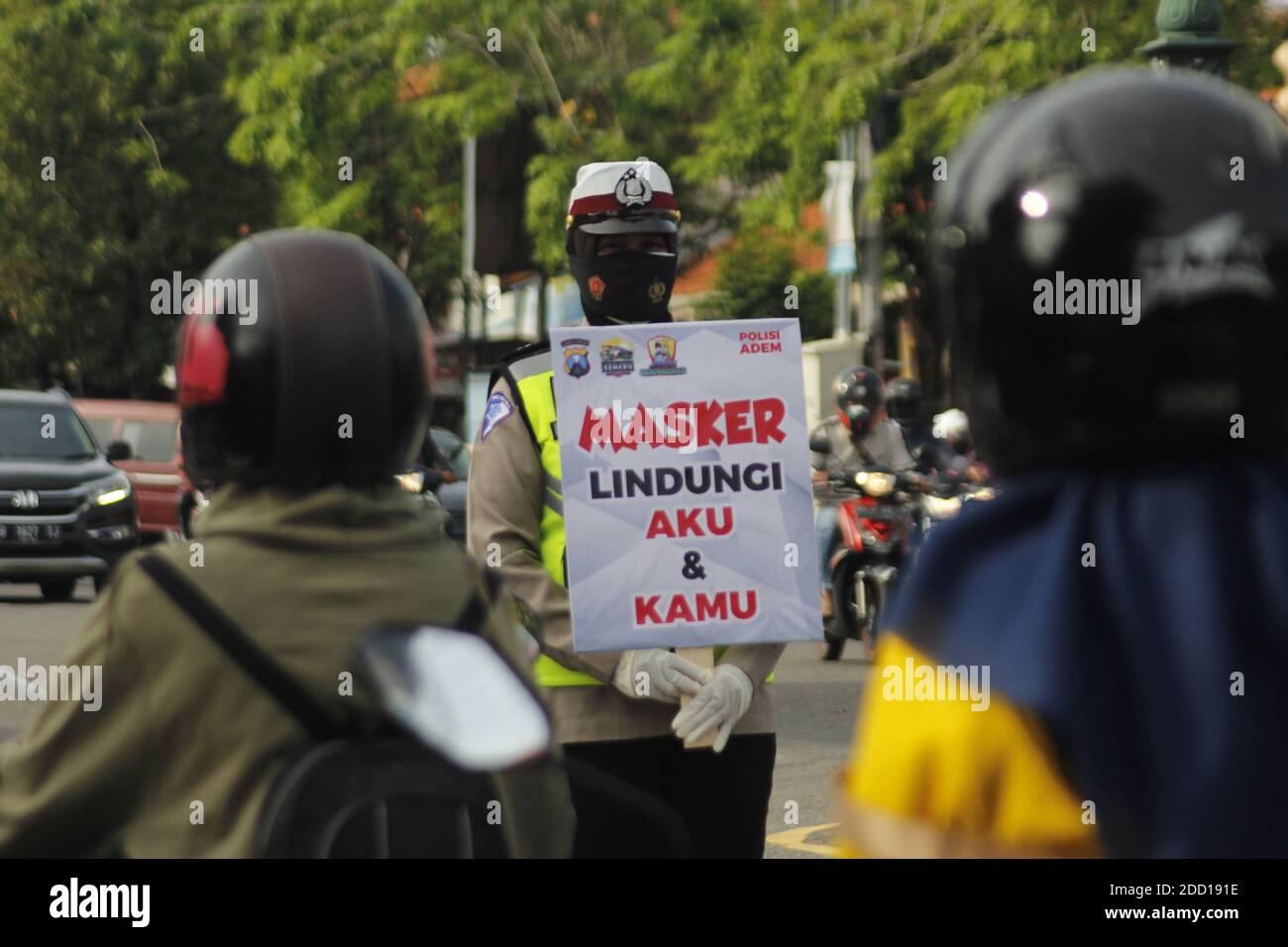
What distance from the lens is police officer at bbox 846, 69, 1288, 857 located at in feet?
4.04

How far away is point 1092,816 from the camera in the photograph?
48.8 inches

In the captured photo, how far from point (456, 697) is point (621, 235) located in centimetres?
251

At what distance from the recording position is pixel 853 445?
46.1 feet

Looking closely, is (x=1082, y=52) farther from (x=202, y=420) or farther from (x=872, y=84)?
(x=202, y=420)

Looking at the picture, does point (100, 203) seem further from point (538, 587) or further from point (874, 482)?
point (538, 587)

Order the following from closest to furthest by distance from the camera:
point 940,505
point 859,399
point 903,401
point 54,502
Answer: point 940,505
point 859,399
point 903,401
point 54,502

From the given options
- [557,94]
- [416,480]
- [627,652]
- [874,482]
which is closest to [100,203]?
[557,94]

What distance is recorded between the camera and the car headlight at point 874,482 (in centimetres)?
1366

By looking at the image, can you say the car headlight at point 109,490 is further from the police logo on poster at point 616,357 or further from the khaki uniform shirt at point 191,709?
the khaki uniform shirt at point 191,709

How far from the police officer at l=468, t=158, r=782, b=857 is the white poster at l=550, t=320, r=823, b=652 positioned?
0.18 feet

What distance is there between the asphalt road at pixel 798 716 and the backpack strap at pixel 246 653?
2339 millimetres

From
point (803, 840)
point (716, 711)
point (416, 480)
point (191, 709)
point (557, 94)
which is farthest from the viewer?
point (557, 94)

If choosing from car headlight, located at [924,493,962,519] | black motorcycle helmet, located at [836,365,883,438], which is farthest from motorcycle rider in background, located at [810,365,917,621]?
car headlight, located at [924,493,962,519]
